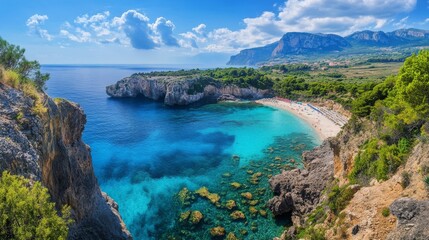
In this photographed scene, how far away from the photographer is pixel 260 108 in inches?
3863

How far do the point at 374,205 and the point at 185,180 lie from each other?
28583mm

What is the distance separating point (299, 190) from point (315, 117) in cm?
5034

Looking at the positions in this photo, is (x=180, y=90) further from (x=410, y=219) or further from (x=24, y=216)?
(x=24, y=216)

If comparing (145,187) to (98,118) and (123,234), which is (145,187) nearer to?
(123,234)

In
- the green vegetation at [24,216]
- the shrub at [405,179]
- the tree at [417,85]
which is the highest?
the tree at [417,85]

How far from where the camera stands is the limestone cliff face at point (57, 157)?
13039mm

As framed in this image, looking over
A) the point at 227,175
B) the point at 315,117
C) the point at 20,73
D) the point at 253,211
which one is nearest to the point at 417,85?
the point at 253,211

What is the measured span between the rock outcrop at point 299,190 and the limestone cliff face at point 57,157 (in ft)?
59.3

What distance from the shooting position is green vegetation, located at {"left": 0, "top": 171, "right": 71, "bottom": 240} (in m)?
8.92

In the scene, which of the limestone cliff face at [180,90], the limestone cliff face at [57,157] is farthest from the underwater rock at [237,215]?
the limestone cliff face at [180,90]

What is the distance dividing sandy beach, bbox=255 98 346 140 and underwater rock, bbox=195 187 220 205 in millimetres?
36686

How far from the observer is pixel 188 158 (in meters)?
50.8

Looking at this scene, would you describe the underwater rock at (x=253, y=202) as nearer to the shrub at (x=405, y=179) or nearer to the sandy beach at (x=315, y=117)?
the shrub at (x=405, y=179)

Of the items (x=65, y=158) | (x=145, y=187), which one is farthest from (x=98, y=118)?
(x=65, y=158)
